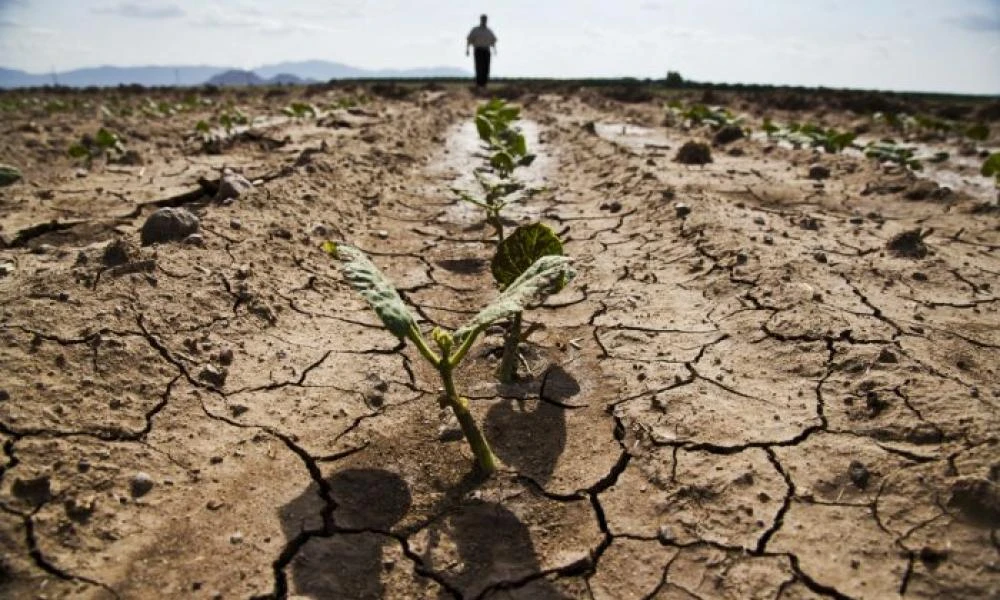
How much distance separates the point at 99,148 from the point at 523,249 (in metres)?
5.99

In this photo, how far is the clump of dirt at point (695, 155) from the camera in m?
6.94

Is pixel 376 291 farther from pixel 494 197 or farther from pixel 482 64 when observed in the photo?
pixel 482 64

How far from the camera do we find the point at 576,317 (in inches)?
128

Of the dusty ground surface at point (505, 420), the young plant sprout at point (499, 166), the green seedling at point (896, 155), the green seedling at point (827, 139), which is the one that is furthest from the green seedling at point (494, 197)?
the green seedling at point (827, 139)

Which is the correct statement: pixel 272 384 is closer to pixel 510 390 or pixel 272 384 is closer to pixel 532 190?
pixel 510 390

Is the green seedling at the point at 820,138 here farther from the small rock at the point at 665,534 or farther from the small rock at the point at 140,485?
the small rock at the point at 140,485

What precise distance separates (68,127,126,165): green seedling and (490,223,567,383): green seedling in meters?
4.95

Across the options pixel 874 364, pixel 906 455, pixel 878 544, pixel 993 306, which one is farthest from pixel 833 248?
pixel 878 544

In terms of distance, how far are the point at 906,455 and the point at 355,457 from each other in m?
1.74

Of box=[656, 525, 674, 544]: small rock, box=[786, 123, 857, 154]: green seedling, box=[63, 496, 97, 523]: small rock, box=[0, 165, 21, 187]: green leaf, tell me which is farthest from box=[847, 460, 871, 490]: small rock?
box=[786, 123, 857, 154]: green seedling

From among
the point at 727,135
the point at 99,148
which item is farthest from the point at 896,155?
the point at 99,148

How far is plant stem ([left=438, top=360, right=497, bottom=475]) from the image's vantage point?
6.29 feet

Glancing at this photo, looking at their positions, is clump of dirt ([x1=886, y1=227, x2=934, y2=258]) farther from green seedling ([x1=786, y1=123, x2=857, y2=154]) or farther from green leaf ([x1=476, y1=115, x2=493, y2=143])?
green seedling ([x1=786, y1=123, x2=857, y2=154])

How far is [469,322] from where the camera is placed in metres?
1.96
